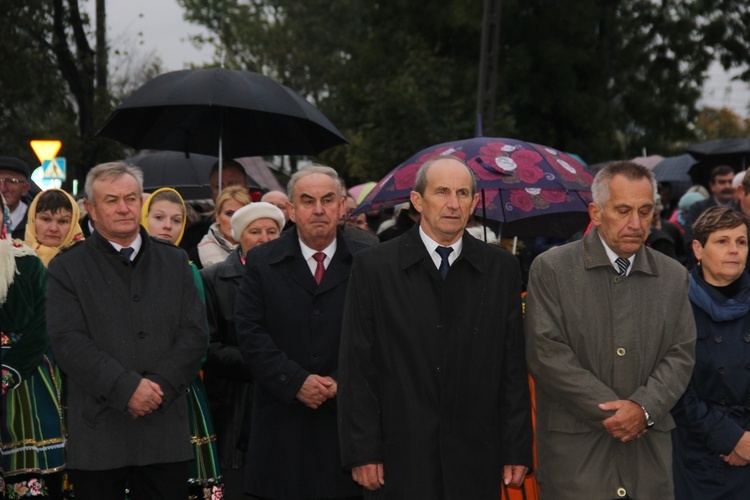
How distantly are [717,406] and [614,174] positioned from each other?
4.12 ft

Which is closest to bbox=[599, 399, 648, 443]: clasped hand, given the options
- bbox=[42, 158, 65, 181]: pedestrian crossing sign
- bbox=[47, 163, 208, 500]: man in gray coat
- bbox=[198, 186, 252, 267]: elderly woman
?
bbox=[47, 163, 208, 500]: man in gray coat

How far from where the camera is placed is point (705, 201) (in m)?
10.6

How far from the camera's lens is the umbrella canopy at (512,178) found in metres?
7.28

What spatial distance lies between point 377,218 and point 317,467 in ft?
31.5

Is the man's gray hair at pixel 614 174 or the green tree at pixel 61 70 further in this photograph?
the green tree at pixel 61 70

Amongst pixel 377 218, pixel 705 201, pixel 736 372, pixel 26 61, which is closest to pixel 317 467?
pixel 736 372

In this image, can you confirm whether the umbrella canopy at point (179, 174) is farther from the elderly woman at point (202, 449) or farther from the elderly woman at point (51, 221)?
the elderly woman at point (202, 449)

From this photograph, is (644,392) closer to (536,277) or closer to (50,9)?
(536,277)

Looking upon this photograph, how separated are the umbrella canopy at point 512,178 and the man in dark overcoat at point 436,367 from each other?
6.42ft

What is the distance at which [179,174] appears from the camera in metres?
12.6

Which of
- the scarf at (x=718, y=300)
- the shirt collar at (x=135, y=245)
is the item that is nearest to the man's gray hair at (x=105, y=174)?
the shirt collar at (x=135, y=245)

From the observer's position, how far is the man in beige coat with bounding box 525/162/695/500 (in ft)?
16.9

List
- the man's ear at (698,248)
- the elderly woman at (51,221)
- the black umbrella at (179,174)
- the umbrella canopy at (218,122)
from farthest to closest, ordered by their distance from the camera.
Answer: the black umbrella at (179,174), the umbrella canopy at (218,122), the elderly woman at (51,221), the man's ear at (698,248)

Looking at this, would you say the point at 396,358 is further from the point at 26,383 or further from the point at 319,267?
the point at 26,383
